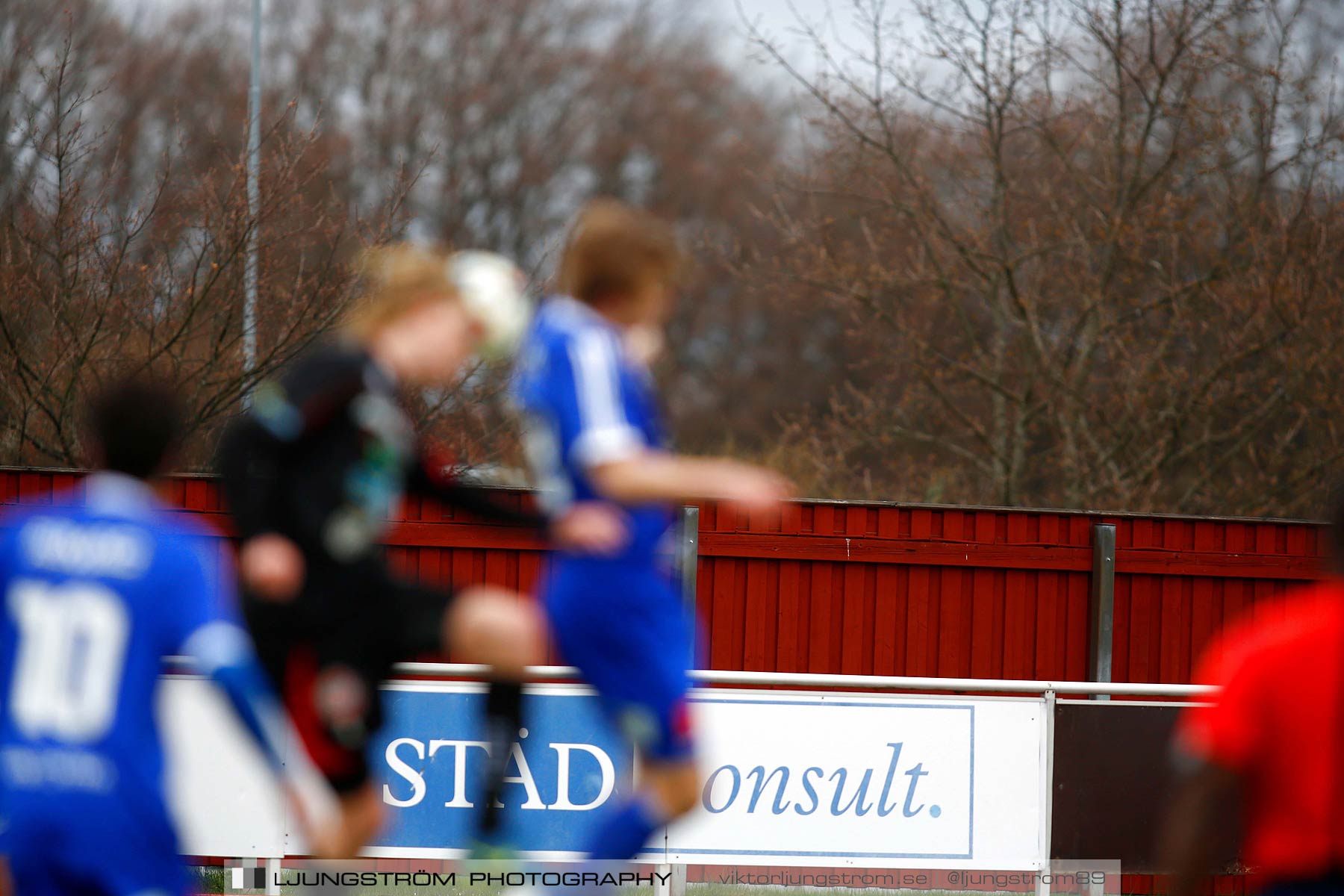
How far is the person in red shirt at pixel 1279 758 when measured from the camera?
276 cm

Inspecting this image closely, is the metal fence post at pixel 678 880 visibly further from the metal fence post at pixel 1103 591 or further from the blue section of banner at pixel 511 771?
the metal fence post at pixel 1103 591

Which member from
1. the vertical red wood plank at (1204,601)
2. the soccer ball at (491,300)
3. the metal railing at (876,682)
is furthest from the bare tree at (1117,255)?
the soccer ball at (491,300)

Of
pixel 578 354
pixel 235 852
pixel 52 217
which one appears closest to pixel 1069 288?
pixel 52 217

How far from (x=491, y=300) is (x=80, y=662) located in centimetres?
152

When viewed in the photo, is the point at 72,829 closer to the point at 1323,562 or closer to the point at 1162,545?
the point at 1162,545

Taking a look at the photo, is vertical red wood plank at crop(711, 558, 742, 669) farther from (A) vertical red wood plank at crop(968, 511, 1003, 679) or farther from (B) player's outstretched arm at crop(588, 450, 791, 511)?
(B) player's outstretched arm at crop(588, 450, 791, 511)

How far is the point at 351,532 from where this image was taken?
13.3 feet

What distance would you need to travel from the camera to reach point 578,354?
383 cm

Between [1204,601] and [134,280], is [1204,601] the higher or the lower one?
the lower one

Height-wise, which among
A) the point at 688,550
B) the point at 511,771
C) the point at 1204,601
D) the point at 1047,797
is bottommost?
the point at 1047,797

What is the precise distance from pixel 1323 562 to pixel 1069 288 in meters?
7.06

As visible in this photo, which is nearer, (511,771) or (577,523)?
(577,523)

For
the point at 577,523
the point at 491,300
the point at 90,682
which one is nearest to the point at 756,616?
the point at 491,300

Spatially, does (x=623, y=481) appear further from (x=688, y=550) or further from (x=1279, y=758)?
(x=688, y=550)
